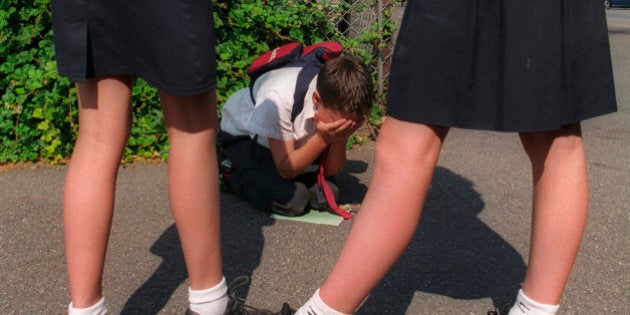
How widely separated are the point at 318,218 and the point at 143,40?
1717mm

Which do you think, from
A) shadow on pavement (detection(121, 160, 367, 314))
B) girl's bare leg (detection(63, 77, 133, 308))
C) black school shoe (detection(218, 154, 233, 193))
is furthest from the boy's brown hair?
girl's bare leg (detection(63, 77, 133, 308))

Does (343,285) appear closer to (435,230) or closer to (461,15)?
(461,15)

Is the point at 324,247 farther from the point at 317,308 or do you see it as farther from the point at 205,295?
the point at 317,308

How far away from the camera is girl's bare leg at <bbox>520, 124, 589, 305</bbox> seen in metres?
2.16

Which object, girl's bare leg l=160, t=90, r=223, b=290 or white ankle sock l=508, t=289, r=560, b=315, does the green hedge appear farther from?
white ankle sock l=508, t=289, r=560, b=315

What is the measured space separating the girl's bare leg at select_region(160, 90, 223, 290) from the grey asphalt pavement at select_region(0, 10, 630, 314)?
1.47 feet

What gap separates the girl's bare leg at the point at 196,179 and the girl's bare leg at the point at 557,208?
941 mm

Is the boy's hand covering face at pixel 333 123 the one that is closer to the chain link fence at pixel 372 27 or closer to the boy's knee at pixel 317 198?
the boy's knee at pixel 317 198

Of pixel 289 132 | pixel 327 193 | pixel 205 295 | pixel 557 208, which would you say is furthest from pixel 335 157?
pixel 557 208

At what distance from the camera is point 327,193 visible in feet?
11.7

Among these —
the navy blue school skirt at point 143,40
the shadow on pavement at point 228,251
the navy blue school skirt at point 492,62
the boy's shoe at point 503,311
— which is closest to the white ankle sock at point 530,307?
the boy's shoe at point 503,311

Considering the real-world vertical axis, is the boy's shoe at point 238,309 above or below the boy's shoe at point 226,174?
above

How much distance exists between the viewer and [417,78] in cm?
196

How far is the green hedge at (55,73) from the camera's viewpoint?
163 inches
